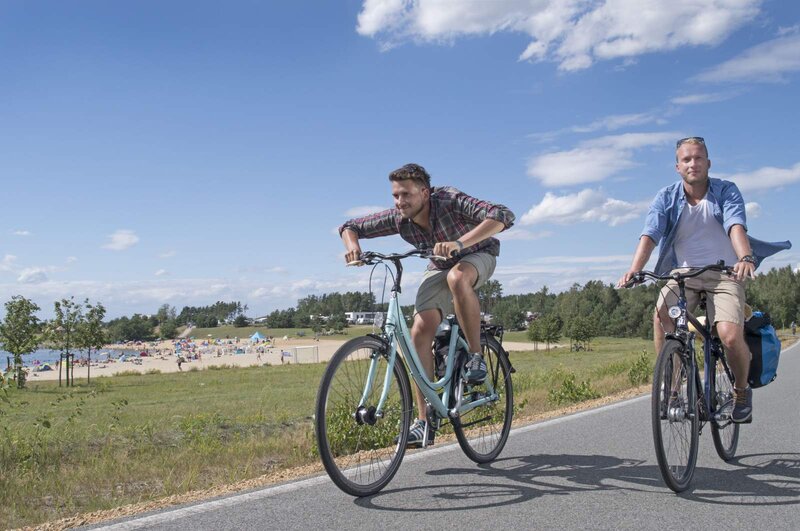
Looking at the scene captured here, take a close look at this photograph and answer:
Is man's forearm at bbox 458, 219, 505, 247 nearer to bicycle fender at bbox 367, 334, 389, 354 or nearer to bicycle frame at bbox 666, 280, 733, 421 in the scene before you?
bicycle fender at bbox 367, 334, 389, 354

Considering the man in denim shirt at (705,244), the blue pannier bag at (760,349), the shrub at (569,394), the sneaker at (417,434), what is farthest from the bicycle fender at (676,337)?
the shrub at (569,394)

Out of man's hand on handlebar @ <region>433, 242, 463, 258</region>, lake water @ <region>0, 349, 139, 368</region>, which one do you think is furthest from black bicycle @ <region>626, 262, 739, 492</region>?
lake water @ <region>0, 349, 139, 368</region>

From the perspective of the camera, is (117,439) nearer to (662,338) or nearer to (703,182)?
(662,338)

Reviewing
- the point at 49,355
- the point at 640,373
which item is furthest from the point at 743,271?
the point at 49,355

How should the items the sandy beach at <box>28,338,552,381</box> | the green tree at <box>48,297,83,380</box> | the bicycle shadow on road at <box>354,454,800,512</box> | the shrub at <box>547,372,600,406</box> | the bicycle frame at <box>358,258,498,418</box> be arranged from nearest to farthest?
the bicycle shadow on road at <box>354,454,800,512</box> → the bicycle frame at <box>358,258,498,418</box> → the shrub at <box>547,372,600,406</box> → the green tree at <box>48,297,83,380</box> → the sandy beach at <box>28,338,552,381</box>

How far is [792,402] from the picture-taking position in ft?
28.8

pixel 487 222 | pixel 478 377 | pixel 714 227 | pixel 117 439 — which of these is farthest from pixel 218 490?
pixel 117 439

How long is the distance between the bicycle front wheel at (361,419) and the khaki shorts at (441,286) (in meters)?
0.57

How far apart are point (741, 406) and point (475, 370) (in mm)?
1803

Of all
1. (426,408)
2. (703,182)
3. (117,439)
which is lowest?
(117,439)

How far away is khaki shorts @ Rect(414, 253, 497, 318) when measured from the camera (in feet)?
15.7

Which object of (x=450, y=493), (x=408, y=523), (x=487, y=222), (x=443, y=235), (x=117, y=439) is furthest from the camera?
(x=117, y=439)

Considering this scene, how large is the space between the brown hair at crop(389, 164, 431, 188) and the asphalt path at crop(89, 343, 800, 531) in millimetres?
1826

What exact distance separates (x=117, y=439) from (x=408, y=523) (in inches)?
243
